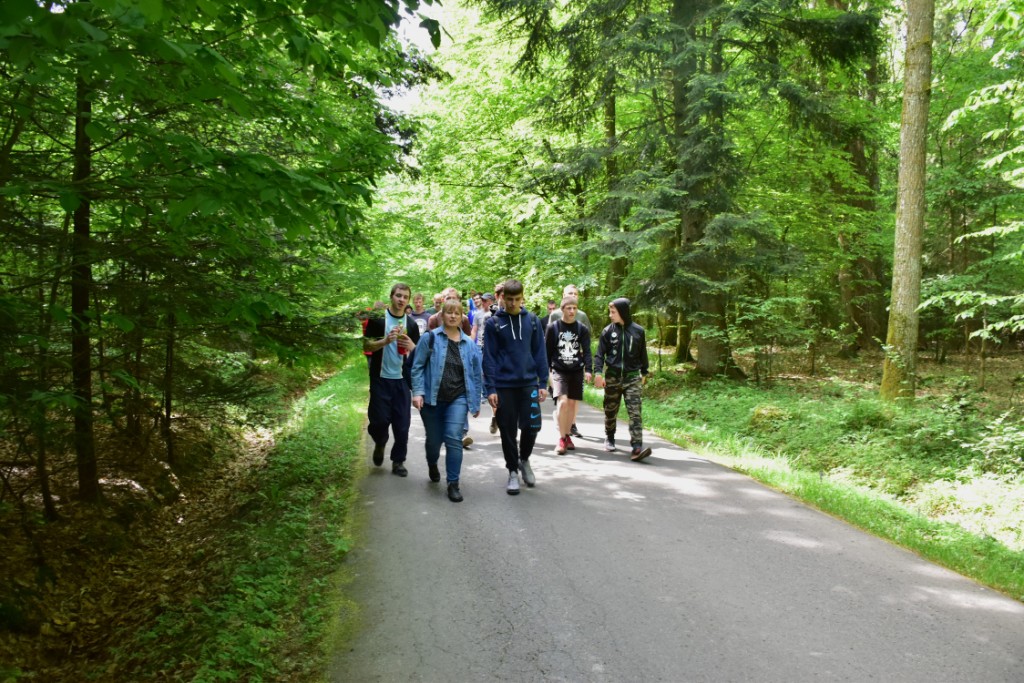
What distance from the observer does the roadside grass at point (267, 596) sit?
141 inches

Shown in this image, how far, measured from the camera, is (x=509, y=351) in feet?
21.7

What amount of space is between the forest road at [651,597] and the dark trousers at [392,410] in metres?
1.11

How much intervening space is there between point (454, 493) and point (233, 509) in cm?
285

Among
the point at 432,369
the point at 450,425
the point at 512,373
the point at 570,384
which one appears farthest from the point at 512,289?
the point at 570,384

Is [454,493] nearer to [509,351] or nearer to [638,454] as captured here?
[509,351]

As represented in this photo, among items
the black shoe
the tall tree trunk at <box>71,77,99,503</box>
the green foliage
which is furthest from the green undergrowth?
the tall tree trunk at <box>71,77,99,503</box>

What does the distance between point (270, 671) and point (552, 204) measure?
1571cm

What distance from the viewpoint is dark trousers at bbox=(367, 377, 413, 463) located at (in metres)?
7.34

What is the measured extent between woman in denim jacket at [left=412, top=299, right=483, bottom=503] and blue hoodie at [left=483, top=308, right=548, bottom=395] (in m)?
0.21

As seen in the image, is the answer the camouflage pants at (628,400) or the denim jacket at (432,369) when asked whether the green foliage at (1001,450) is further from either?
the denim jacket at (432,369)

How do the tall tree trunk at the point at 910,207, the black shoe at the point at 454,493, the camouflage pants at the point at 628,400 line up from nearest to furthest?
the black shoe at the point at 454,493 → the camouflage pants at the point at 628,400 → the tall tree trunk at the point at 910,207

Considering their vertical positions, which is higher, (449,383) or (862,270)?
(862,270)

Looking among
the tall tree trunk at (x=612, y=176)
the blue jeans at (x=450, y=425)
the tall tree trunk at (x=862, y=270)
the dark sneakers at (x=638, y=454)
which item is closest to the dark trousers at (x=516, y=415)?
the blue jeans at (x=450, y=425)

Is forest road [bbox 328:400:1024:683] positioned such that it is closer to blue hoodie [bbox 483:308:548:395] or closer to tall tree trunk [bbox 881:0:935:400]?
blue hoodie [bbox 483:308:548:395]
